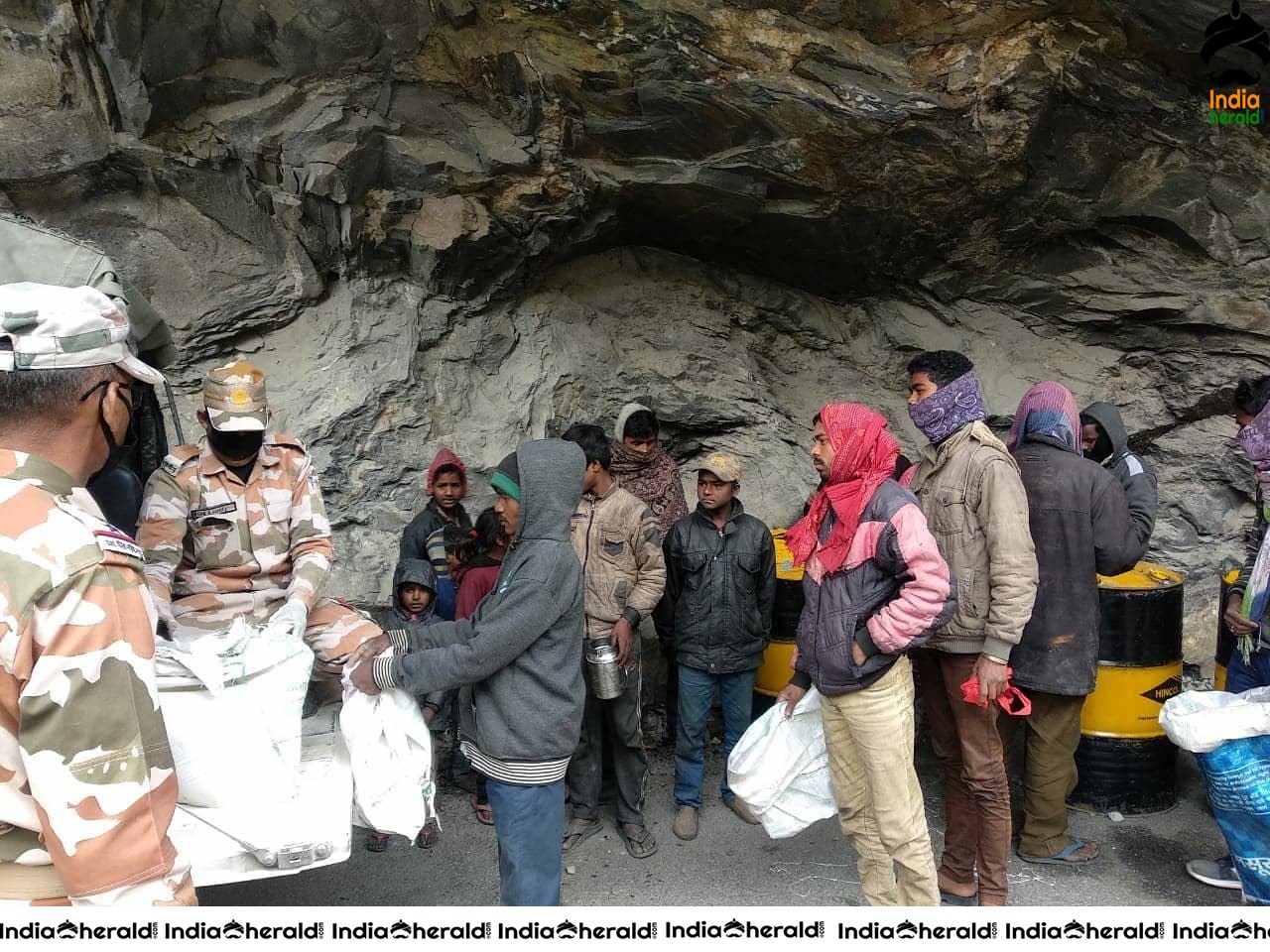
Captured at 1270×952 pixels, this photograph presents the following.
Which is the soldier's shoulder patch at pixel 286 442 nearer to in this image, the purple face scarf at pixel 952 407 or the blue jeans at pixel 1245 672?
the purple face scarf at pixel 952 407

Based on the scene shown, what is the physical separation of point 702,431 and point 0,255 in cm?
418

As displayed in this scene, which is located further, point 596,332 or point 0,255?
point 596,332

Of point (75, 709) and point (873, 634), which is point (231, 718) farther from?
point (873, 634)

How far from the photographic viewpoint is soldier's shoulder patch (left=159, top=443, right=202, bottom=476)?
2789 millimetres

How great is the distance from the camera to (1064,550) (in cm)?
317

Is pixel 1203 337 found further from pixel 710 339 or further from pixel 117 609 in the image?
pixel 117 609

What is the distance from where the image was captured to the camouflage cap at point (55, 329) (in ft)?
4.89

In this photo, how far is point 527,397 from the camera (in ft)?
17.6

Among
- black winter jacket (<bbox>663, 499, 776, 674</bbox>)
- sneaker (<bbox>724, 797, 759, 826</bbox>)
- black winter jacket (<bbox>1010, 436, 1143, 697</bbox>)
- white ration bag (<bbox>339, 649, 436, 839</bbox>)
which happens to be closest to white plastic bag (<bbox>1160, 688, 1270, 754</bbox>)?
black winter jacket (<bbox>1010, 436, 1143, 697</bbox>)

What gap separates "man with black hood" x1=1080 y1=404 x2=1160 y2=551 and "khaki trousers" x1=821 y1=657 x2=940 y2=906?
1.82 meters

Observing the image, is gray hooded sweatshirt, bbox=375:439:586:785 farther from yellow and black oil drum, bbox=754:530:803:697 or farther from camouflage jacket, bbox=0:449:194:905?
yellow and black oil drum, bbox=754:530:803:697

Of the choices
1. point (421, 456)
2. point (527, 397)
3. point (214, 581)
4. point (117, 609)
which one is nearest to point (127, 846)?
point (117, 609)

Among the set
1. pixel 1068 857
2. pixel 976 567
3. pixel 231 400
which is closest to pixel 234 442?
pixel 231 400

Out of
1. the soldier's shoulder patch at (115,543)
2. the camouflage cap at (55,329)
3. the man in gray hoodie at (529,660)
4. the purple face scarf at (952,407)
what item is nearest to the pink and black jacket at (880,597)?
the purple face scarf at (952,407)
